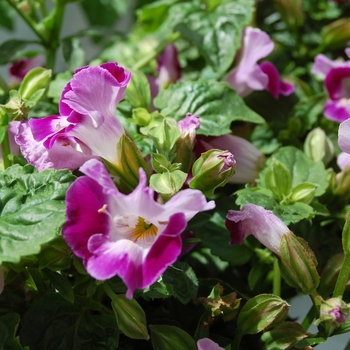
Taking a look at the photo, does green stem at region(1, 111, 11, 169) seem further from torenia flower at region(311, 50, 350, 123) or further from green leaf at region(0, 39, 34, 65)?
torenia flower at region(311, 50, 350, 123)

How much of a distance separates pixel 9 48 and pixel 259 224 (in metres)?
0.52

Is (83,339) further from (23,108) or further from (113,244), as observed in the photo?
(23,108)

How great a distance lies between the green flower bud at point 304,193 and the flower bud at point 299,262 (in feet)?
0.30

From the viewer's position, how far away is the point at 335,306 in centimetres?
50

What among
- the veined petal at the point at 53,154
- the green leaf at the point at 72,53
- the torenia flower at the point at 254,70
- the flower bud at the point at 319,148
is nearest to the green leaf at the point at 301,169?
the flower bud at the point at 319,148

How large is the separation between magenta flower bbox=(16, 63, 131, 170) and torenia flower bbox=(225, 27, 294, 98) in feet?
0.97

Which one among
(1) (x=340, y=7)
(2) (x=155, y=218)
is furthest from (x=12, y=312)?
(1) (x=340, y=7)

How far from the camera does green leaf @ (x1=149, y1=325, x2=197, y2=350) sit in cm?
54

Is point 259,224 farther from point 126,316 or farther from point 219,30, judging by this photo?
point 219,30

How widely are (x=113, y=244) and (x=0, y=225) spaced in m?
0.10

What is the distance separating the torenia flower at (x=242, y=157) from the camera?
72 cm

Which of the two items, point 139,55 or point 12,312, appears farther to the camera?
point 139,55

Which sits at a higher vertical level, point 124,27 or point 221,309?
point 221,309

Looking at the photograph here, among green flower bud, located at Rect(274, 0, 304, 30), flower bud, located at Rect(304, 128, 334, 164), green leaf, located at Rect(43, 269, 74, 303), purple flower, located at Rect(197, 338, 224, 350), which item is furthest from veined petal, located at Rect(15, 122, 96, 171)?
green flower bud, located at Rect(274, 0, 304, 30)
